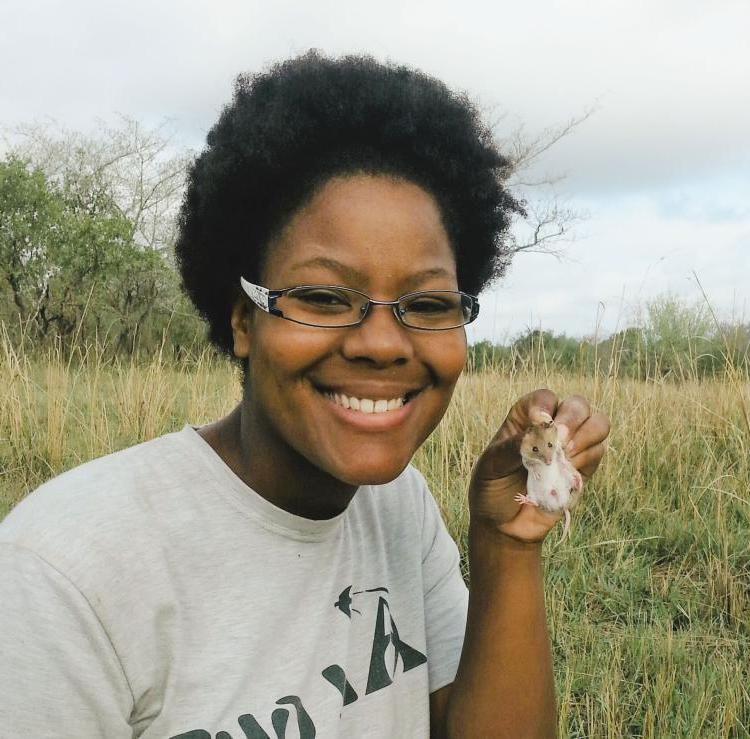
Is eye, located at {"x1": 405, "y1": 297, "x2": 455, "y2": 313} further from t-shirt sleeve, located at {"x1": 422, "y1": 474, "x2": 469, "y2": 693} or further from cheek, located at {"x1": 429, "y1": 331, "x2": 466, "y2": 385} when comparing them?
t-shirt sleeve, located at {"x1": 422, "y1": 474, "x2": 469, "y2": 693}

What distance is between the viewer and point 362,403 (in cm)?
151

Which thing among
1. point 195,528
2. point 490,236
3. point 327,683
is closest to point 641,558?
point 490,236

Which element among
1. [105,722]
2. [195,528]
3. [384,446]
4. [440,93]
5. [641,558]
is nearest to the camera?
[105,722]

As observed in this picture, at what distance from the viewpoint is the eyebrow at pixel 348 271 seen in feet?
4.81

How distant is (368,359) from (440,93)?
705 millimetres

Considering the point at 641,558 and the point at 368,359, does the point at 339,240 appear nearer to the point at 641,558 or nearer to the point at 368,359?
the point at 368,359

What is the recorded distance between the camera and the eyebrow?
146cm

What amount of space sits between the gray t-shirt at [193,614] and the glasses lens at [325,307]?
326 millimetres

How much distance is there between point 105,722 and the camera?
1240 millimetres

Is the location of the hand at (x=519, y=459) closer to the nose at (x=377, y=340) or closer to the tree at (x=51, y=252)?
the nose at (x=377, y=340)

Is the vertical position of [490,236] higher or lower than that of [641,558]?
higher

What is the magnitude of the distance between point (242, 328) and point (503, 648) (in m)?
0.91

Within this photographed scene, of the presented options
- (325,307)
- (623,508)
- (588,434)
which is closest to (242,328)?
(325,307)

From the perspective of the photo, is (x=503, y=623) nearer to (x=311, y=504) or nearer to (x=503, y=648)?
(x=503, y=648)
